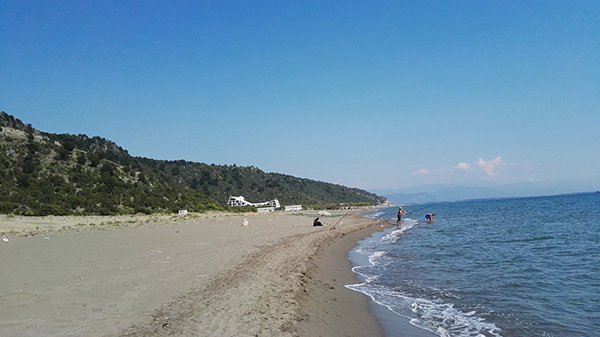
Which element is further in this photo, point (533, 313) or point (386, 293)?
point (386, 293)

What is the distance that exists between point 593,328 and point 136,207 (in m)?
40.0

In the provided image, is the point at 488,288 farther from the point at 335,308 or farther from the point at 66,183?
the point at 66,183

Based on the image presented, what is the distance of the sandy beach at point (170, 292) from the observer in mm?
7460

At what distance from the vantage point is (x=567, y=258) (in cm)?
1911

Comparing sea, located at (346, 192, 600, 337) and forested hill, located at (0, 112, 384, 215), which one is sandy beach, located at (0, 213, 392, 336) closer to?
sea, located at (346, 192, 600, 337)

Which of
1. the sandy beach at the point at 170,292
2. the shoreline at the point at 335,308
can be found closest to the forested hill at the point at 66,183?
the sandy beach at the point at 170,292

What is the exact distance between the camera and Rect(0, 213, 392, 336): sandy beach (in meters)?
7.46

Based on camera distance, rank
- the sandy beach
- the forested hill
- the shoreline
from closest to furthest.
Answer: the sandy beach < the shoreline < the forested hill

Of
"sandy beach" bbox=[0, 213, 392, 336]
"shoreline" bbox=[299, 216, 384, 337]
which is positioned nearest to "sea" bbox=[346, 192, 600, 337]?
"shoreline" bbox=[299, 216, 384, 337]

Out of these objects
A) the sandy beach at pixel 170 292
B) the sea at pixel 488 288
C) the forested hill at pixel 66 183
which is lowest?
the sea at pixel 488 288

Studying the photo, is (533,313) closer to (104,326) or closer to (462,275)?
(462,275)

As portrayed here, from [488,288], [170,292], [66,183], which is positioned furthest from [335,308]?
[66,183]

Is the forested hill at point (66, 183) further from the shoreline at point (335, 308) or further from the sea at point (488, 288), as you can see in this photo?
the shoreline at point (335, 308)

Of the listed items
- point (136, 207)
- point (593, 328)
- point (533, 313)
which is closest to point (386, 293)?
point (533, 313)
